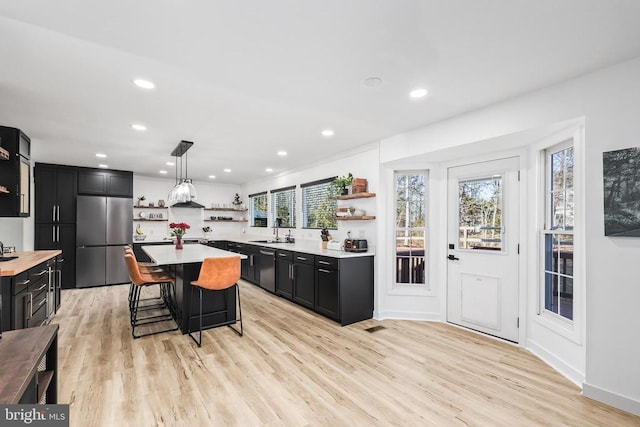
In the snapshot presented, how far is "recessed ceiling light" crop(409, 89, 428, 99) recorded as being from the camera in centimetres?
273

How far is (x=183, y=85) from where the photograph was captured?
103 inches

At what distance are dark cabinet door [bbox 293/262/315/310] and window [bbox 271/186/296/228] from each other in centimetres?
184

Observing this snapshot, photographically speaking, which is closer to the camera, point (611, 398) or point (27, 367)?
point (27, 367)

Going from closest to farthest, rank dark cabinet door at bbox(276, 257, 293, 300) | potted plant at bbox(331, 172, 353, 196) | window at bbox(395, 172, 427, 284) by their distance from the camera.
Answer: window at bbox(395, 172, 427, 284) → potted plant at bbox(331, 172, 353, 196) → dark cabinet door at bbox(276, 257, 293, 300)

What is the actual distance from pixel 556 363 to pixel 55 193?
8.13 m

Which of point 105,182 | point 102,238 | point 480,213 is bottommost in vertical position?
point 102,238

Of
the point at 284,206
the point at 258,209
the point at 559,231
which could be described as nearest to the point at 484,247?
the point at 559,231

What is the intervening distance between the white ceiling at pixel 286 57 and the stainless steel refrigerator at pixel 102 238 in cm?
308

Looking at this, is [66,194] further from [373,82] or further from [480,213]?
[480,213]

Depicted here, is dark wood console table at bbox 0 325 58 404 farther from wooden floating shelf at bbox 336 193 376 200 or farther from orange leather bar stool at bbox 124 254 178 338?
wooden floating shelf at bbox 336 193 376 200

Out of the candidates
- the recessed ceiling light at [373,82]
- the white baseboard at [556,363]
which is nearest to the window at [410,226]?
the white baseboard at [556,363]

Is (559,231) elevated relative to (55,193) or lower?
lower

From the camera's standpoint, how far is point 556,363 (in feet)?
9.46

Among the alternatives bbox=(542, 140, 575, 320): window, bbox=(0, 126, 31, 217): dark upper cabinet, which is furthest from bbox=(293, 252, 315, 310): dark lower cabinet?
bbox=(0, 126, 31, 217): dark upper cabinet
